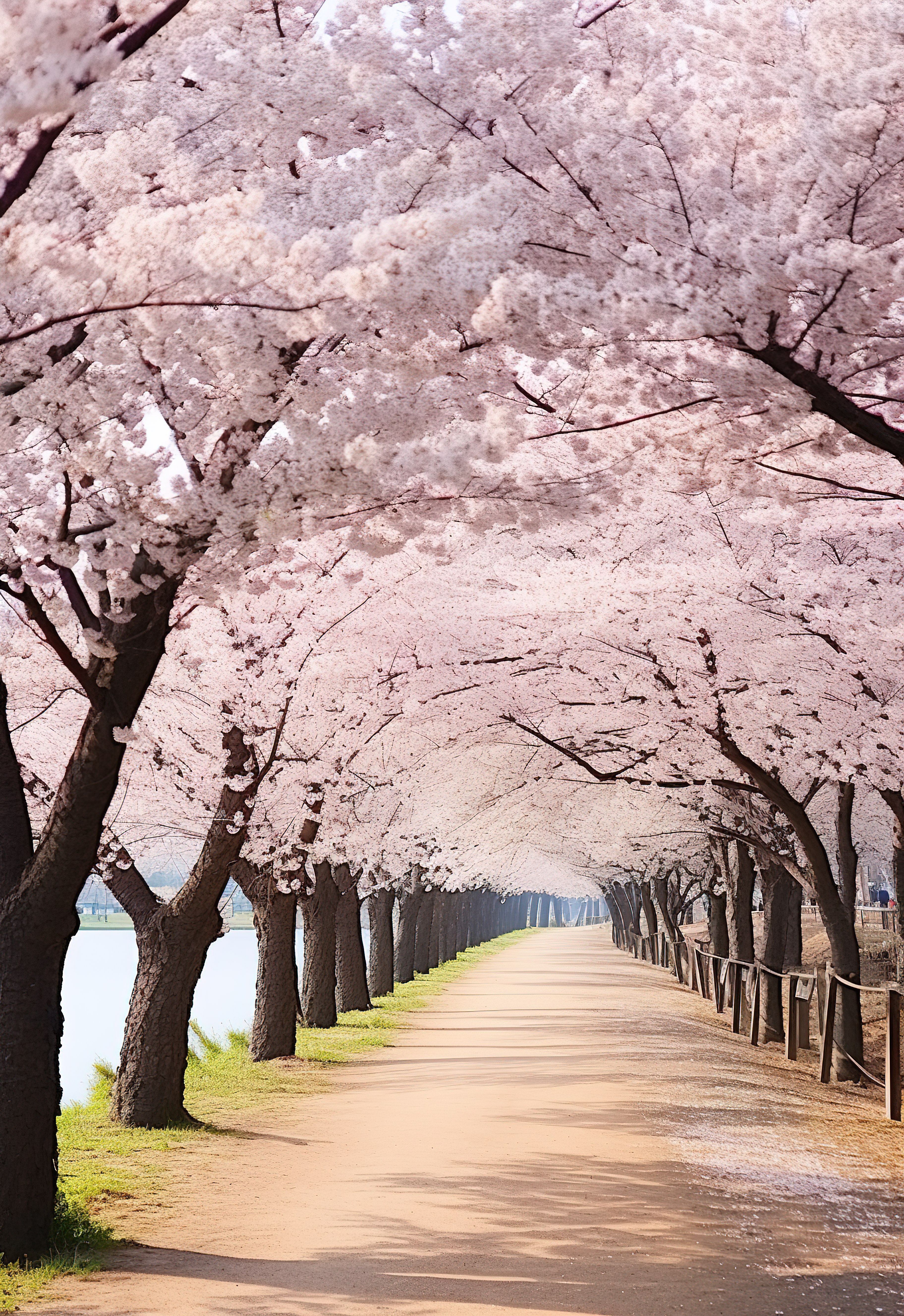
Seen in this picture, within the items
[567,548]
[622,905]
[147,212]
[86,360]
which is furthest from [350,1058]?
[622,905]

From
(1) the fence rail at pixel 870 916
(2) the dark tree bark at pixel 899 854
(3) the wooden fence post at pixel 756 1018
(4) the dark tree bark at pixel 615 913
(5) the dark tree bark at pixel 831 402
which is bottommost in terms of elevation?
(4) the dark tree bark at pixel 615 913

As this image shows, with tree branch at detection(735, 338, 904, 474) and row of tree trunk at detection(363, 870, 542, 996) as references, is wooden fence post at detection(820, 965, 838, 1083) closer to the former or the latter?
row of tree trunk at detection(363, 870, 542, 996)

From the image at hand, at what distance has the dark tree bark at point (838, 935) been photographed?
14625mm

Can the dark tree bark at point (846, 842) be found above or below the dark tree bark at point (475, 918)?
above

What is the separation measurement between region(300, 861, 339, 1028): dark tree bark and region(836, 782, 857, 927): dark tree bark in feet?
26.8

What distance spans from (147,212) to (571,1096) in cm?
994

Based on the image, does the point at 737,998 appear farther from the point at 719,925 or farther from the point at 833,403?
the point at 833,403

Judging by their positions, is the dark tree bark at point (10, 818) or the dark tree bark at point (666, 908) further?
the dark tree bark at point (666, 908)

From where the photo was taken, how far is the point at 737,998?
70.6 feet

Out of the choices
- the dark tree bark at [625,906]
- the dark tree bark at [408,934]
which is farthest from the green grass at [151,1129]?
the dark tree bark at [625,906]

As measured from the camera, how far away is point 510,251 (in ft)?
16.5

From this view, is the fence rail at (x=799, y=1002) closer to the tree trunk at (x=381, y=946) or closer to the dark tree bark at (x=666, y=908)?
the dark tree bark at (x=666, y=908)

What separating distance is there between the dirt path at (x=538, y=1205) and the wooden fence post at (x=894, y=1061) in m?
0.37

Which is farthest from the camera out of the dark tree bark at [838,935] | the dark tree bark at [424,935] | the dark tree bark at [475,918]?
the dark tree bark at [475,918]
